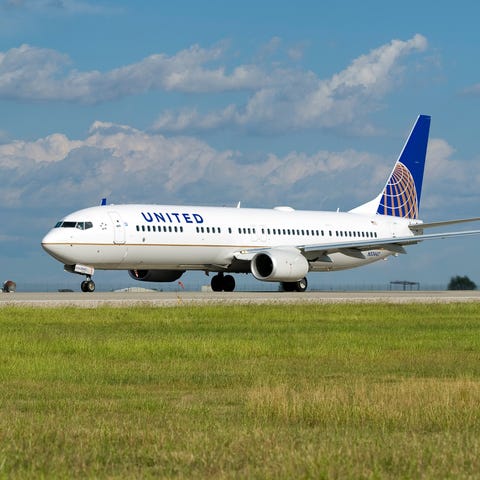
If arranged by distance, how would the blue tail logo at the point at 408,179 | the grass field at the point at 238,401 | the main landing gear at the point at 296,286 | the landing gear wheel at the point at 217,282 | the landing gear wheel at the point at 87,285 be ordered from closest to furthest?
the grass field at the point at 238,401
the landing gear wheel at the point at 87,285
the main landing gear at the point at 296,286
the landing gear wheel at the point at 217,282
the blue tail logo at the point at 408,179

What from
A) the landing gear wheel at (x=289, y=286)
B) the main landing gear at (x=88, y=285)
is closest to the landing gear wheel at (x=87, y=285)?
the main landing gear at (x=88, y=285)

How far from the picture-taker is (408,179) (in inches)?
2660

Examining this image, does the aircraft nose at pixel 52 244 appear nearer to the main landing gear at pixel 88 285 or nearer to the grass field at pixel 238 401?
the main landing gear at pixel 88 285

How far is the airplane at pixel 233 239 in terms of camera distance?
49406mm

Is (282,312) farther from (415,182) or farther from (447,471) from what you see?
(415,182)

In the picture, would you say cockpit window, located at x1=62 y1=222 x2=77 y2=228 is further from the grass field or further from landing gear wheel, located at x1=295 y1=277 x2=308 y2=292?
the grass field

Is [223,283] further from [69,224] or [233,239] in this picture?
[69,224]

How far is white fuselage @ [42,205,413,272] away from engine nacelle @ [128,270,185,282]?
2.37 meters

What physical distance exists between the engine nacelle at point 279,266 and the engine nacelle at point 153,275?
448 cm

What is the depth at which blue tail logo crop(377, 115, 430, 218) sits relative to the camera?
218 ft

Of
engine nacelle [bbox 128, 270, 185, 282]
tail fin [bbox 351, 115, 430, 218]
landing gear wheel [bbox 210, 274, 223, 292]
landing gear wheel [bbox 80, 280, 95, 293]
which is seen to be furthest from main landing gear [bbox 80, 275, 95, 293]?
tail fin [bbox 351, 115, 430, 218]

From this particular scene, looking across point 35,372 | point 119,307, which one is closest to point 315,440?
point 35,372

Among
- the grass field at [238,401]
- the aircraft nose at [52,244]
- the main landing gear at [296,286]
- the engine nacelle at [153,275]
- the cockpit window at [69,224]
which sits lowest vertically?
the grass field at [238,401]

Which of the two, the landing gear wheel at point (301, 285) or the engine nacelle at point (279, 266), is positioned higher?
the engine nacelle at point (279, 266)
